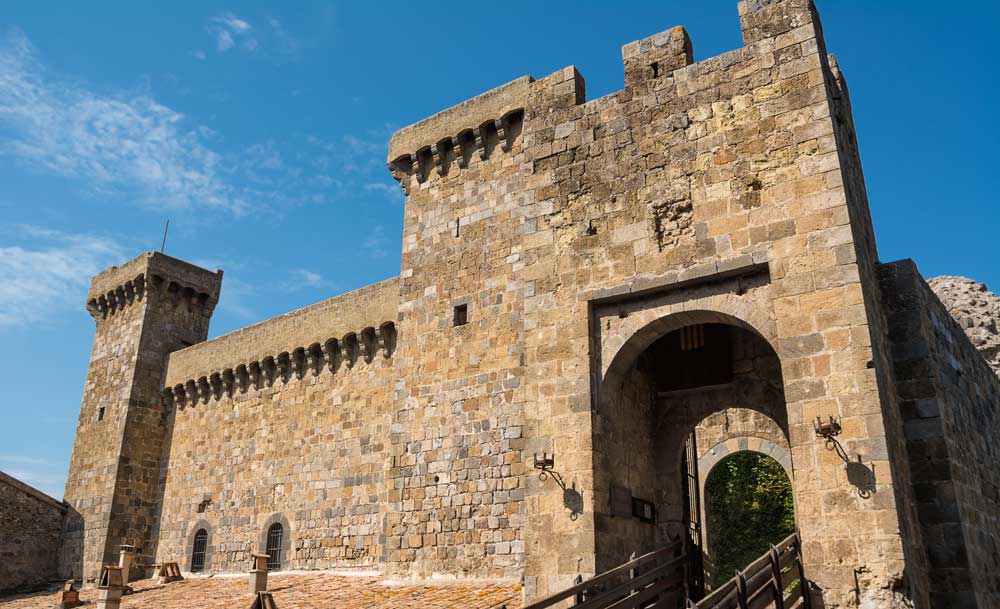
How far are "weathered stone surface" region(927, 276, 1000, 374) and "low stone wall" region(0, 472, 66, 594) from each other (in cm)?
2779

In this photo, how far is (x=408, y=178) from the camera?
16.5m

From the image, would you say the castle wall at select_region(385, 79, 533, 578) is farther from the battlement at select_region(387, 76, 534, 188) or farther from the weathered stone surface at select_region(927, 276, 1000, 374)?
the weathered stone surface at select_region(927, 276, 1000, 374)

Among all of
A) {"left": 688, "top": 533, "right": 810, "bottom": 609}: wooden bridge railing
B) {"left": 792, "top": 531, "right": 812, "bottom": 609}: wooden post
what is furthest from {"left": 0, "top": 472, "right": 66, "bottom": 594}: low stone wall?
{"left": 792, "top": 531, "right": 812, "bottom": 609}: wooden post

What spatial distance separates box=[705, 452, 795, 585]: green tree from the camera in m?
21.9

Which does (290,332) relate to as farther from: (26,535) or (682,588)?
(682,588)

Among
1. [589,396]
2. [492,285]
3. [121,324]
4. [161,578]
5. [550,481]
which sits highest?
[121,324]

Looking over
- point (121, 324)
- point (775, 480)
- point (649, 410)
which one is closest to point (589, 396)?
point (649, 410)

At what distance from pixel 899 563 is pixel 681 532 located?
12.5 ft

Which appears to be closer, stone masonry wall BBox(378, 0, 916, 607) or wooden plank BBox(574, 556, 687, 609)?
wooden plank BBox(574, 556, 687, 609)

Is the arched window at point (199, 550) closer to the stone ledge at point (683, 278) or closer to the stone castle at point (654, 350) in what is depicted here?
the stone castle at point (654, 350)

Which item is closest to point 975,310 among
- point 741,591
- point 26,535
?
point 741,591

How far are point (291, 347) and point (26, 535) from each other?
1134 centimetres

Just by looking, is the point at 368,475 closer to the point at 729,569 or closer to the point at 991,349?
the point at 729,569

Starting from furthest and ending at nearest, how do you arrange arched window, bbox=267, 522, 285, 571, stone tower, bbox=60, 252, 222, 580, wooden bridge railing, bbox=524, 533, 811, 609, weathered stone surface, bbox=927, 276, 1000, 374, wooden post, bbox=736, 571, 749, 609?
stone tower, bbox=60, 252, 222, 580, weathered stone surface, bbox=927, 276, 1000, 374, arched window, bbox=267, 522, 285, 571, wooden bridge railing, bbox=524, 533, 811, 609, wooden post, bbox=736, 571, 749, 609
